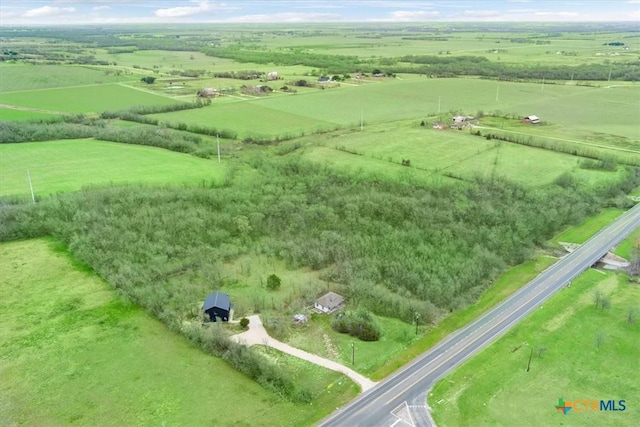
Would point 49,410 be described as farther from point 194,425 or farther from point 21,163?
point 21,163

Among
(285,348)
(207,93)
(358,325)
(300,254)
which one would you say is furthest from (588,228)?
(207,93)

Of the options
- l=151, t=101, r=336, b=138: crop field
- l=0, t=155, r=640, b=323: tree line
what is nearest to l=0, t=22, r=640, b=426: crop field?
l=0, t=155, r=640, b=323: tree line

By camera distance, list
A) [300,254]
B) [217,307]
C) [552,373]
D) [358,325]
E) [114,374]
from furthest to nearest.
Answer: [300,254] < [217,307] < [358,325] < [114,374] < [552,373]

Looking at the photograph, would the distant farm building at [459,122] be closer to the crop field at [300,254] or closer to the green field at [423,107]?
the crop field at [300,254]

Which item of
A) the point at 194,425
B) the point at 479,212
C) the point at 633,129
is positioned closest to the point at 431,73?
the point at 633,129

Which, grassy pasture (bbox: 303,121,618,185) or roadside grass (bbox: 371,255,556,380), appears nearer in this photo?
roadside grass (bbox: 371,255,556,380)

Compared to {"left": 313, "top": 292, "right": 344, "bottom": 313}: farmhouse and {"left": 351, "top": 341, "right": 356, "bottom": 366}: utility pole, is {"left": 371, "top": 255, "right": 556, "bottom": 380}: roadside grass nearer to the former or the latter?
{"left": 351, "top": 341, "right": 356, "bottom": 366}: utility pole

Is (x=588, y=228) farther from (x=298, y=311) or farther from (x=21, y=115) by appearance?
(x=21, y=115)
